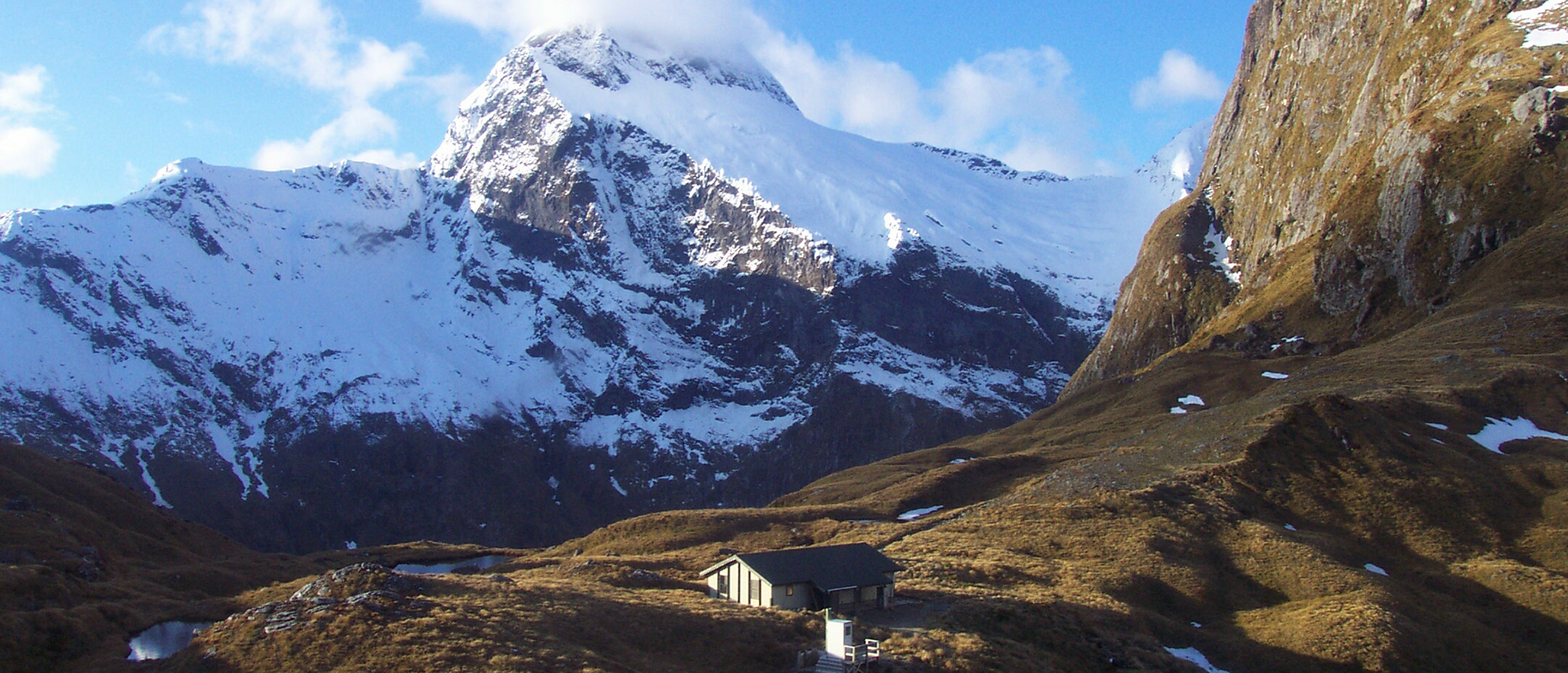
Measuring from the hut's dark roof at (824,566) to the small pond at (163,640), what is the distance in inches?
894

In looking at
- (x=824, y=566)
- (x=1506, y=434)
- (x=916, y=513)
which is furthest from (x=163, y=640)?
(x=1506, y=434)

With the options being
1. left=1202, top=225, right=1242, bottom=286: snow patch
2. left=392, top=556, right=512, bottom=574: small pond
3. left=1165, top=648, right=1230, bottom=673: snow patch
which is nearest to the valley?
left=1165, top=648, right=1230, bottom=673: snow patch

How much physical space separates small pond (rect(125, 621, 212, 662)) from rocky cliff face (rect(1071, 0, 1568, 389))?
100 metres

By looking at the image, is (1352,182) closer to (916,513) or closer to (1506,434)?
(1506,434)

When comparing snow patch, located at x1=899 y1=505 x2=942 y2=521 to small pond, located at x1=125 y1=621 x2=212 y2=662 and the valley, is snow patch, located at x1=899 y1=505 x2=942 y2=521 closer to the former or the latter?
the valley

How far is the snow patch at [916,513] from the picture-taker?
90931 mm

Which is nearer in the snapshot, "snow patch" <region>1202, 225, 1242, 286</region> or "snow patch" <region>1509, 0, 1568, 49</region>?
"snow patch" <region>1509, 0, 1568, 49</region>

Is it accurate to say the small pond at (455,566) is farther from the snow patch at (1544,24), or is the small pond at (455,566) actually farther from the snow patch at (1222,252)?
the snow patch at (1544,24)

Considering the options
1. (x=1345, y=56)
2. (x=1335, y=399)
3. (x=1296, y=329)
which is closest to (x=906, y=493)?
(x=1335, y=399)

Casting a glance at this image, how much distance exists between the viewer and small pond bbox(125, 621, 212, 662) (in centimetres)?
4438

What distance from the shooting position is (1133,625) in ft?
156

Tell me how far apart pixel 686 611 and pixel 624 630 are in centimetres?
304

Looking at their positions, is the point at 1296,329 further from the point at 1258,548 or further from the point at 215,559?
the point at 215,559

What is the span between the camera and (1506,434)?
70.8 m
